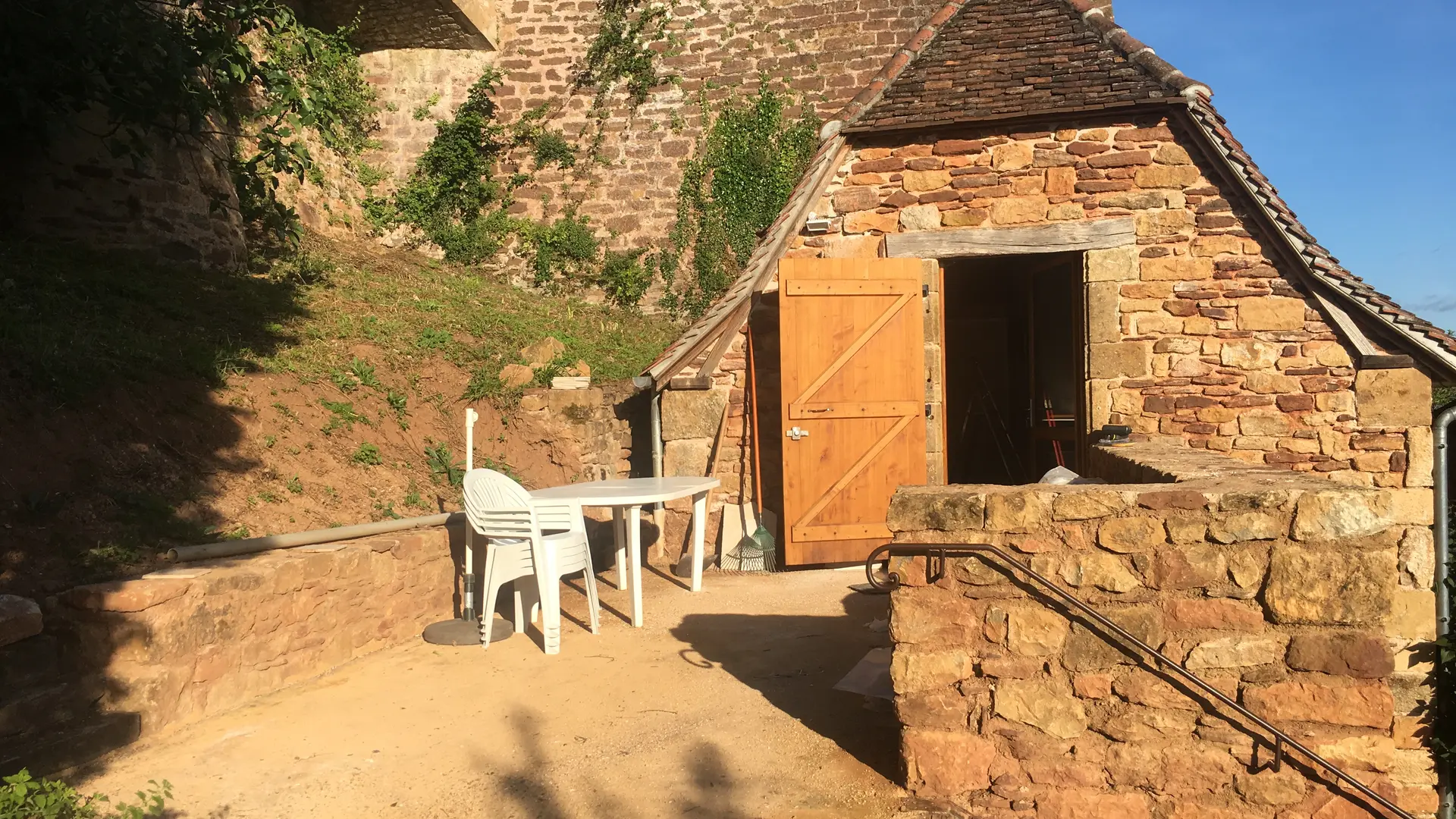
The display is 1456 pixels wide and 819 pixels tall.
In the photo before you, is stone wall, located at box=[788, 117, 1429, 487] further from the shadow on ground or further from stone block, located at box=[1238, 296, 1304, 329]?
the shadow on ground

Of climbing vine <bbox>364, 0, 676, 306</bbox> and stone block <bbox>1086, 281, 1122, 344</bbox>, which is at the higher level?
climbing vine <bbox>364, 0, 676, 306</bbox>

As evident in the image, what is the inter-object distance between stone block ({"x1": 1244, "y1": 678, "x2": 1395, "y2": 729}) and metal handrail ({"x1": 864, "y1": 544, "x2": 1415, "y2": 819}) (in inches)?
2.1

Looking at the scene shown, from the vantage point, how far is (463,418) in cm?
796

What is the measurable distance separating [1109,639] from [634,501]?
2639 millimetres

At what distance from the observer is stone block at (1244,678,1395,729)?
304 centimetres

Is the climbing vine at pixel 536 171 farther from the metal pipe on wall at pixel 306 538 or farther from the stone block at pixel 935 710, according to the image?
the stone block at pixel 935 710

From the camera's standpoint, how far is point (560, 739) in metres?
3.87

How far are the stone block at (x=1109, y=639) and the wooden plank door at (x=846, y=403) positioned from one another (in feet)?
12.4

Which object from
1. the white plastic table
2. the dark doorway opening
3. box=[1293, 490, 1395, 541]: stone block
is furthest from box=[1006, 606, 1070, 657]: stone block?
the dark doorway opening

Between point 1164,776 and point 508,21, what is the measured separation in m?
12.6

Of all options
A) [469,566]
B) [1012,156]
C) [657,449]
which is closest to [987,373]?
[1012,156]

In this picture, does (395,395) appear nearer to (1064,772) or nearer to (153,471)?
(153,471)

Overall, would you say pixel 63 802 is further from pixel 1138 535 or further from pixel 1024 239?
pixel 1024 239

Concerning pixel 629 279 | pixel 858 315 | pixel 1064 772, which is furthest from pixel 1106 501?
pixel 629 279
